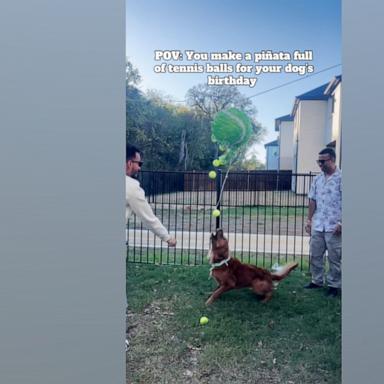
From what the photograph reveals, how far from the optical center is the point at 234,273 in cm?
253

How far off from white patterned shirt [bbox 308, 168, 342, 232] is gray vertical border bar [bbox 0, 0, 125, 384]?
1.06 meters

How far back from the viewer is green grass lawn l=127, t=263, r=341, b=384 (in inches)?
97.5

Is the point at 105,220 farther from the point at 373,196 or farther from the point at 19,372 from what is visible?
the point at 373,196

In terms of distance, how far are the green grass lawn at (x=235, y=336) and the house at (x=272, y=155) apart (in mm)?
605

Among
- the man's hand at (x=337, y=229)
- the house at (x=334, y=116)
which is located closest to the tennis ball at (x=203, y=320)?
the man's hand at (x=337, y=229)

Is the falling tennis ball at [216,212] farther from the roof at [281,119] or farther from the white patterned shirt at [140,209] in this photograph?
the roof at [281,119]

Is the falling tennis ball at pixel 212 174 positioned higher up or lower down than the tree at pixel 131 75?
lower down

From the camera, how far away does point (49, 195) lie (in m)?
2.59

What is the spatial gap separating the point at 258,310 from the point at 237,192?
0.65 m

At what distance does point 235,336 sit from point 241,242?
1.67 ft

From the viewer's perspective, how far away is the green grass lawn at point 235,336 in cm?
248

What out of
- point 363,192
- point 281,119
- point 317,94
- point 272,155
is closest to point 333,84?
point 317,94

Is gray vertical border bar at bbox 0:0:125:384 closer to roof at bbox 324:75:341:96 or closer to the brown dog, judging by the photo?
the brown dog

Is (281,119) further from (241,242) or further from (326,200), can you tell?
(241,242)
